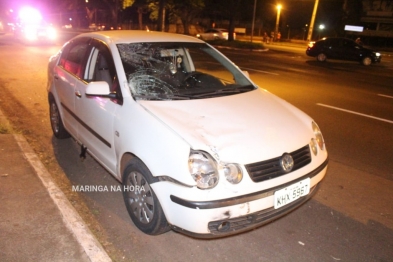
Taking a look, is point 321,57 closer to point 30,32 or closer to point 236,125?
point 30,32

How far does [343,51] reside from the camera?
63.8 feet

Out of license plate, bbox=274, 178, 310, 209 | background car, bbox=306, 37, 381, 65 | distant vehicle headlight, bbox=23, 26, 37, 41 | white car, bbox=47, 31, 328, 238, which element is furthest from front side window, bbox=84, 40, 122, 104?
distant vehicle headlight, bbox=23, 26, 37, 41

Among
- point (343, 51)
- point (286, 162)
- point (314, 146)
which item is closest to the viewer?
point (286, 162)

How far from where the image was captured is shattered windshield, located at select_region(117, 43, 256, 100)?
3.62 metres

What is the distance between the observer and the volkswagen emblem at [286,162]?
2.90 metres

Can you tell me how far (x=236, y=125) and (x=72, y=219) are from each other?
5.62ft

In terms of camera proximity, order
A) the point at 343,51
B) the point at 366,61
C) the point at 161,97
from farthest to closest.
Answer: the point at 343,51, the point at 366,61, the point at 161,97

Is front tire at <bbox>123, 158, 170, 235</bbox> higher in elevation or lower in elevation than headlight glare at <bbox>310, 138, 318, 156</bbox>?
lower

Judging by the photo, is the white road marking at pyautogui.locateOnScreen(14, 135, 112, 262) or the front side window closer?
Result: the white road marking at pyautogui.locateOnScreen(14, 135, 112, 262)

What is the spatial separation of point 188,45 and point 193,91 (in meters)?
0.90

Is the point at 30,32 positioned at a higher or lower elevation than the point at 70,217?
higher

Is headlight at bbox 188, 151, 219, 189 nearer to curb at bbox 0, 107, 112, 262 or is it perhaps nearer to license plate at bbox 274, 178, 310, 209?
license plate at bbox 274, 178, 310, 209

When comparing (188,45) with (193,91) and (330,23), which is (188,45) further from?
(330,23)

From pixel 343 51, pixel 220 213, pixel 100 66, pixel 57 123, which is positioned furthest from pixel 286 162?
pixel 343 51
